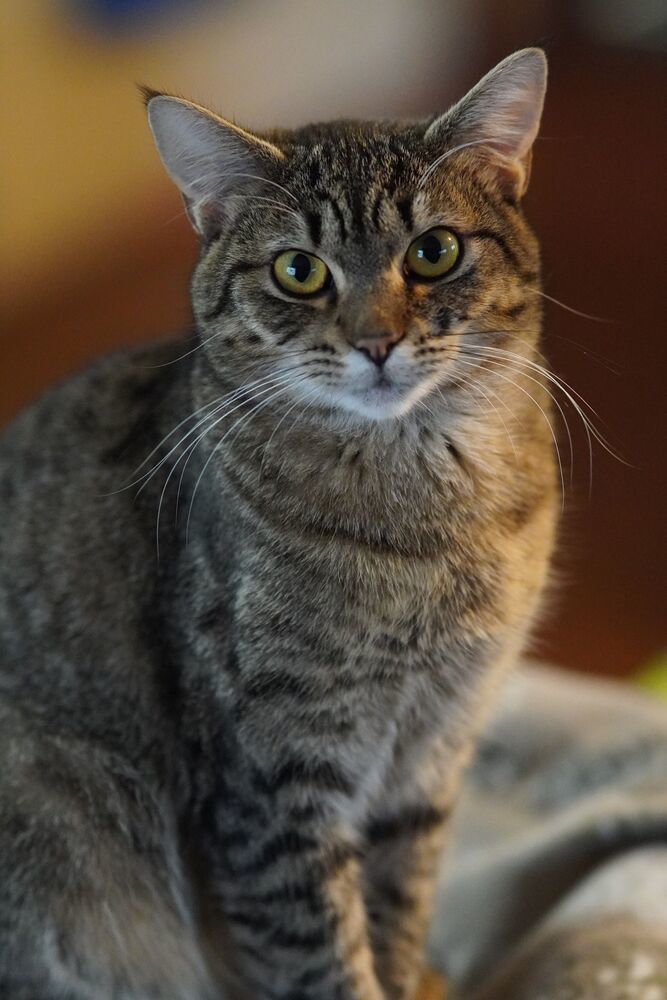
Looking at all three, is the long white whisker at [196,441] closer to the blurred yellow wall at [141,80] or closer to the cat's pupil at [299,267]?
the cat's pupil at [299,267]

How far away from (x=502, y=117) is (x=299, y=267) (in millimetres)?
242

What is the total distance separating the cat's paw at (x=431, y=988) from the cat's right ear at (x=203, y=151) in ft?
3.08

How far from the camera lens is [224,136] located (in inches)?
44.8

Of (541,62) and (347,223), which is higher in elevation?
(541,62)

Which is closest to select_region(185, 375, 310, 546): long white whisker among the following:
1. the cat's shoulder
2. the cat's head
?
the cat's head

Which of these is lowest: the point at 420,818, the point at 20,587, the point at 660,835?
the point at 660,835

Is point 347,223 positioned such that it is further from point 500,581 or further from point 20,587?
point 20,587

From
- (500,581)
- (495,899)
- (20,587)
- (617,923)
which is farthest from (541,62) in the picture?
(495,899)

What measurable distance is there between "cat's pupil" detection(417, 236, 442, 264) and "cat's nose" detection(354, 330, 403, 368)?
9 centimetres

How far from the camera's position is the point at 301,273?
112cm

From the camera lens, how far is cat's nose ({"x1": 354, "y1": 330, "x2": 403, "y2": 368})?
105cm

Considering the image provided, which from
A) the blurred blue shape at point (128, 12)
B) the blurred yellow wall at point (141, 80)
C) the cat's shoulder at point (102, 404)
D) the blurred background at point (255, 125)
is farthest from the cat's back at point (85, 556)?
the blurred blue shape at point (128, 12)

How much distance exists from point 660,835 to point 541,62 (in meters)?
0.94

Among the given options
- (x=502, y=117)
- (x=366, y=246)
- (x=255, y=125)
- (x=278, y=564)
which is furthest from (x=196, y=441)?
(x=255, y=125)
